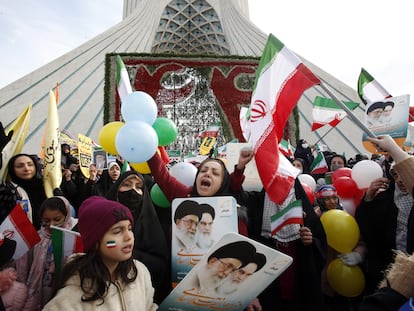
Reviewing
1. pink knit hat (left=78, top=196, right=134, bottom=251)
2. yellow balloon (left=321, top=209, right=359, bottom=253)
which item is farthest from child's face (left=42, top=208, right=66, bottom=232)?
yellow balloon (left=321, top=209, right=359, bottom=253)

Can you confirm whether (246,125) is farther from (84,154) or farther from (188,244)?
(188,244)

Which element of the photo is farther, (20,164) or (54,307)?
(20,164)

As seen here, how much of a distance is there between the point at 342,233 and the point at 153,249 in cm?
113

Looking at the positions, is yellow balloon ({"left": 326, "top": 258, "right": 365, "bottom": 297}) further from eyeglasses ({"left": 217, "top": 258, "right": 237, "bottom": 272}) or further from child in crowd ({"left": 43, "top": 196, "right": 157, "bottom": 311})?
child in crowd ({"left": 43, "top": 196, "right": 157, "bottom": 311})

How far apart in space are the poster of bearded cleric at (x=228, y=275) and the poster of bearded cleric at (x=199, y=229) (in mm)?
240

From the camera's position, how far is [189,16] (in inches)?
871

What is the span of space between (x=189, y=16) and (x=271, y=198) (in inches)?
887

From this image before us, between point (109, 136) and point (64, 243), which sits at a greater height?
point (109, 136)

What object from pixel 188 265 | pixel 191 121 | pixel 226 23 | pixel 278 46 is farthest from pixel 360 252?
pixel 226 23

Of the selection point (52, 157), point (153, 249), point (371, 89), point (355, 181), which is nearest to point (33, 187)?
point (52, 157)

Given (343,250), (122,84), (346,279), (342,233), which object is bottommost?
(346,279)

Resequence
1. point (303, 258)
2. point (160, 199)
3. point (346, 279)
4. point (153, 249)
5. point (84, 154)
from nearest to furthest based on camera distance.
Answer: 1. point (153, 249)
2. point (303, 258)
3. point (346, 279)
4. point (160, 199)
5. point (84, 154)

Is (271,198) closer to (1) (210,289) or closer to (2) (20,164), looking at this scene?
(1) (210,289)

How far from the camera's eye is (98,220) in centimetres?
132
